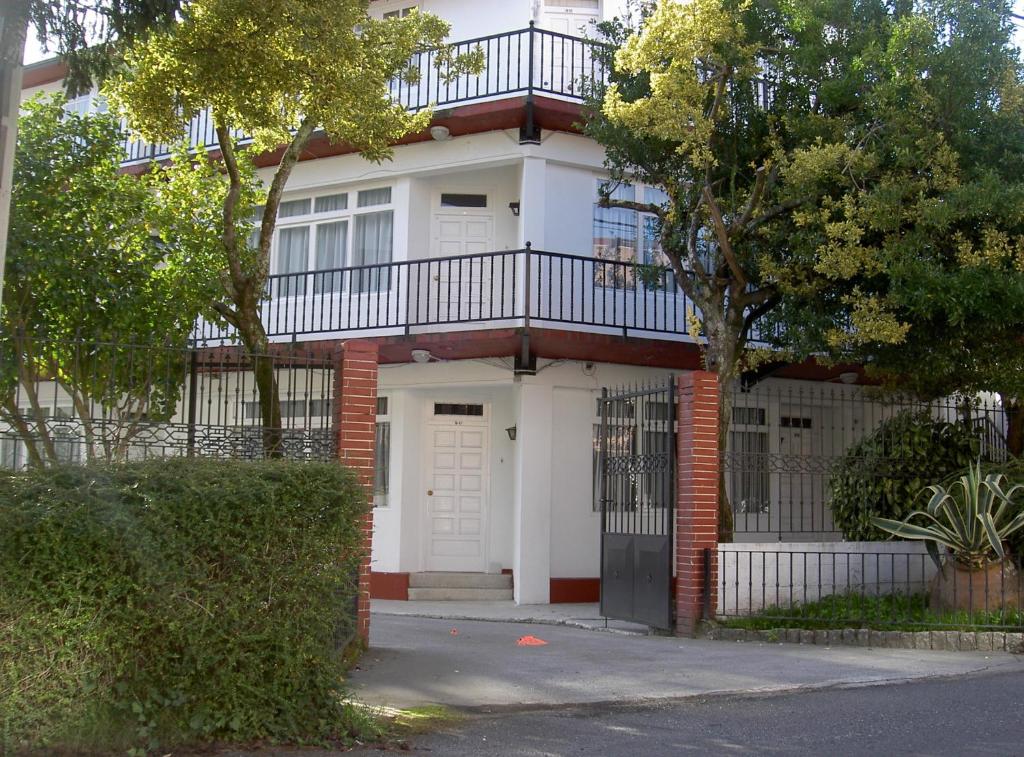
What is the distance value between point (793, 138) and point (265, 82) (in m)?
A: 6.22

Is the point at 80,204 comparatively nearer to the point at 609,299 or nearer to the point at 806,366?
the point at 609,299

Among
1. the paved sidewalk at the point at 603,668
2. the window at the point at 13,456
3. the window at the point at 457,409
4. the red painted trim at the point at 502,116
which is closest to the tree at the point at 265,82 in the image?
the window at the point at 13,456

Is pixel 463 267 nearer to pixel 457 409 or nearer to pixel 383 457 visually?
pixel 457 409

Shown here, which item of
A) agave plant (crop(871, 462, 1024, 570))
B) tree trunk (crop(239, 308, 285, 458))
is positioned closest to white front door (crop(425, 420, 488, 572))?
tree trunk (crop(239, 308, 285, 458))

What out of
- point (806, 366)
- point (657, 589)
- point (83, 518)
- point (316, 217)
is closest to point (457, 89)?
point (316, 217)

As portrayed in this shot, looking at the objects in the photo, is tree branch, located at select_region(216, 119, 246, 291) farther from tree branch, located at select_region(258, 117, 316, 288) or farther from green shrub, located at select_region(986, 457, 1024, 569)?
green shrub, located at select_region(986, 457, 1024, 569)

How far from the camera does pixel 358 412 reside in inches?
361

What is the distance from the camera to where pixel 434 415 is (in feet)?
54.4

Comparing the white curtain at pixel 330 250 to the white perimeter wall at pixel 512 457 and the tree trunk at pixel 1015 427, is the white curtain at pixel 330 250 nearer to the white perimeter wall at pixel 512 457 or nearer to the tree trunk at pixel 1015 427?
the white perimeter wall at pixel 512 457

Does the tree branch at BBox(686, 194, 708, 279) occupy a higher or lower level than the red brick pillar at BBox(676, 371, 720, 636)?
higher

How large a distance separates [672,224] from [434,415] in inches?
199

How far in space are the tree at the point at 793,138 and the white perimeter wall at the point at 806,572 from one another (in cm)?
68

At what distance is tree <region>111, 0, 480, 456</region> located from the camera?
30.9ft

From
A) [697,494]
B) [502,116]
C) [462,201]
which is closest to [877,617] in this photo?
[697,494]
